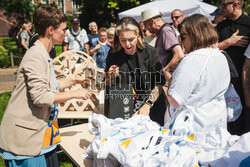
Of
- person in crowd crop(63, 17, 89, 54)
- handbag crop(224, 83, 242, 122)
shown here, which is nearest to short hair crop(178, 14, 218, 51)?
handbag crop(224, 83, 242, 122)

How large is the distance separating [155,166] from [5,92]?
6.11 metres

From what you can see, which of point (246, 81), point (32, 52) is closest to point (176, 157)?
point (32, 52)

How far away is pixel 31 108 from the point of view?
1.61m

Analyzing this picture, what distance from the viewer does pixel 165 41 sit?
3.28 metres

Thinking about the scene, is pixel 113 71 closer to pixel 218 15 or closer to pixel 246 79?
pixel 246 79

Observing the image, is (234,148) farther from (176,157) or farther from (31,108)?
(31,108)

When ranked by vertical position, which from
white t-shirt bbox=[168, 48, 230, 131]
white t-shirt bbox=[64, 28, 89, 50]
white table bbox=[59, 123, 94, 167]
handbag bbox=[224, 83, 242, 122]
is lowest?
white table bbox=[59, 123, 94, 167]

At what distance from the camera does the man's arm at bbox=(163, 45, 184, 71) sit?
10.3 ft

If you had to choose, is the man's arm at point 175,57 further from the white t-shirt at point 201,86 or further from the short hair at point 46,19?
the short hair at point 46,19

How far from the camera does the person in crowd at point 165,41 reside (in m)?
3.20

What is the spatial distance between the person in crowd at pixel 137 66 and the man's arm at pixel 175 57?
0.86 metres

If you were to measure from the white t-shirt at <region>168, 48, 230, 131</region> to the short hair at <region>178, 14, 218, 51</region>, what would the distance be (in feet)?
0.24

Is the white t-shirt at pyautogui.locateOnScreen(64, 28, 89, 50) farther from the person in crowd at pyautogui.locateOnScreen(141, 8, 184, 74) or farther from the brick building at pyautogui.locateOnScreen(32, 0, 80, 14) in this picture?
the brick building at pyautogui.locateOnScreen(32, 0, 80, 14)

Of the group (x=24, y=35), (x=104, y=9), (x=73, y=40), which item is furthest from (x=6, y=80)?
(x=104, y=9)
